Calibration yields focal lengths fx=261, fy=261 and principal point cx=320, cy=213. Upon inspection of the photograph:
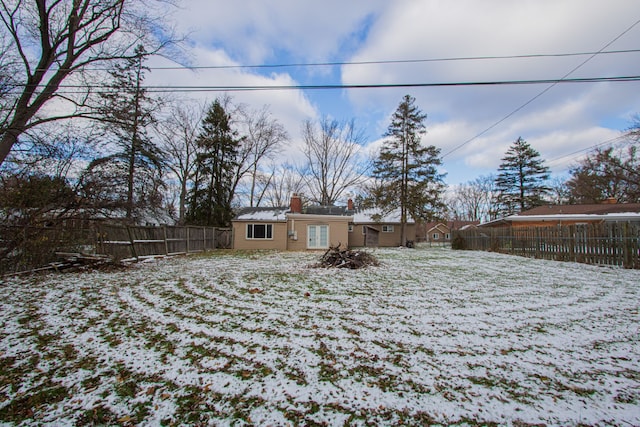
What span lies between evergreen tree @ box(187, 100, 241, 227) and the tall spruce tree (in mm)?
13668

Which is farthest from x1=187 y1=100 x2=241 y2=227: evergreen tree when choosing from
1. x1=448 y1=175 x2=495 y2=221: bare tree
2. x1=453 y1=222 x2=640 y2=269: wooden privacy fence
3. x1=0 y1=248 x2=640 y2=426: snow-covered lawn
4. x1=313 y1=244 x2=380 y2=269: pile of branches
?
x1=448 y1=175 x2=495 y2=221: bare tree

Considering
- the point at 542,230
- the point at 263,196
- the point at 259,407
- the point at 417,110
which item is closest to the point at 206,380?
the point at 259,407

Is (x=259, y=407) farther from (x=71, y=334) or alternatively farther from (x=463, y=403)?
(x=71, y=334)

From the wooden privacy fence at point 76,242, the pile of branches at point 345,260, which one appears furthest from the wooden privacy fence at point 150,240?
the pile of branches at point 345,260

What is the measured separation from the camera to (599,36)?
602 centimetres

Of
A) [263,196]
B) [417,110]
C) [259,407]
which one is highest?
[417,110]

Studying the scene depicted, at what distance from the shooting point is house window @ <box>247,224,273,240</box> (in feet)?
59.4

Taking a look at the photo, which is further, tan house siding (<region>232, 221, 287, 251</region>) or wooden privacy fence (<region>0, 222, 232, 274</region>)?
tan house siding (<region>232, 221, 287, 251</region>)

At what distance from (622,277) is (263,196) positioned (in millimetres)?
28097

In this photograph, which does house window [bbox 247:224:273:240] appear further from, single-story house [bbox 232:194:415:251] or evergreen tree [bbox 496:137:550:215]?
evergreen tree [bbox 496:137:550:215]

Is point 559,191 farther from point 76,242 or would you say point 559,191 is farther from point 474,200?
point 76,242

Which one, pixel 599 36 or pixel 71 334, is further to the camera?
pixel 599 36

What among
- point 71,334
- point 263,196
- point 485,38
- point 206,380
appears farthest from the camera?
point 263,196

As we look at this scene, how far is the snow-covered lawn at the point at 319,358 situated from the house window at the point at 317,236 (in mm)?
12908
